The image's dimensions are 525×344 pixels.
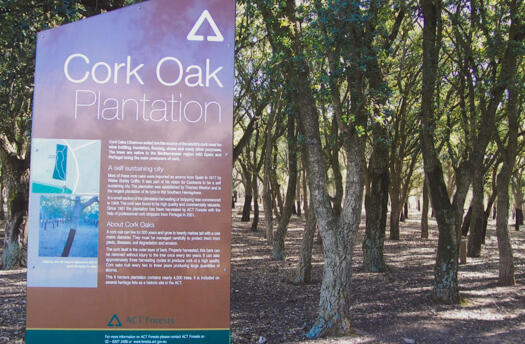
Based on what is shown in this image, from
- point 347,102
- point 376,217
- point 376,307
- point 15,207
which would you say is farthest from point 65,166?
point 376,217

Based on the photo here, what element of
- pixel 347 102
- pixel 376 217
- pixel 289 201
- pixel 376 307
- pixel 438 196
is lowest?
pixel 376 307

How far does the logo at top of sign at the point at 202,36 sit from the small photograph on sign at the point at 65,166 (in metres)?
1.15

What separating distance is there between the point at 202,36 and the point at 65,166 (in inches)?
59.4

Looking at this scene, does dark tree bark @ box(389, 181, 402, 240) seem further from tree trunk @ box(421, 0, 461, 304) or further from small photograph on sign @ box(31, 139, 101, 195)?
small photograph on sign @ box(31, 139, 101, 195)

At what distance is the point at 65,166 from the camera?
3.55m

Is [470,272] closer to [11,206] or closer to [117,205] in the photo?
[117,205]

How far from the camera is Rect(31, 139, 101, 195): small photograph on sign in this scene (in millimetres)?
3545

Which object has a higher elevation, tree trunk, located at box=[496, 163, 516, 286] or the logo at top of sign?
the logo at top of sign

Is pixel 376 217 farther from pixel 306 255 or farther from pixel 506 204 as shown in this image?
pixel 506 204

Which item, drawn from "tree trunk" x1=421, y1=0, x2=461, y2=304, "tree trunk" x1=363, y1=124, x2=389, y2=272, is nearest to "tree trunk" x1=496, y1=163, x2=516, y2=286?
"tree trunk" x1=421, y1=0, x2=461, y2=304

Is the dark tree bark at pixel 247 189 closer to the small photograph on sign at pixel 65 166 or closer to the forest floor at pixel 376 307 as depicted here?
the forest floor at pixel 376 307

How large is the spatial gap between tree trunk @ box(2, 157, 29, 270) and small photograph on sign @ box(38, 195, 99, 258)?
8.88 meters

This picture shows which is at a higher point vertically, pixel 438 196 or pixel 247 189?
pixel 247 189

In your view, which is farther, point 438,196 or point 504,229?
point 504,229
